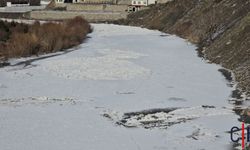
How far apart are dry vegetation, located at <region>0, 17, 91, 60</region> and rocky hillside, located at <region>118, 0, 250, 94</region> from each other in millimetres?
11962

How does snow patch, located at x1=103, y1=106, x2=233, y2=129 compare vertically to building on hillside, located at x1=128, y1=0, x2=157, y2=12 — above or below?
below

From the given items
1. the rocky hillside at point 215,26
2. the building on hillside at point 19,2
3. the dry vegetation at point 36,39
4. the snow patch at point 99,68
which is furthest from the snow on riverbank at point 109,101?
the building on hillside at point 19,2

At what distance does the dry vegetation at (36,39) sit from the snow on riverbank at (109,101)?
3.54 m

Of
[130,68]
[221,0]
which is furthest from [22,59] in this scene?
[221,0]

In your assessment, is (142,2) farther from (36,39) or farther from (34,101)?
(34,101)

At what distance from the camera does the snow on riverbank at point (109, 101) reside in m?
15.5

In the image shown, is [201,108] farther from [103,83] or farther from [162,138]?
[103,83]

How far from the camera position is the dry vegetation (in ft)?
124

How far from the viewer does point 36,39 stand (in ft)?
134

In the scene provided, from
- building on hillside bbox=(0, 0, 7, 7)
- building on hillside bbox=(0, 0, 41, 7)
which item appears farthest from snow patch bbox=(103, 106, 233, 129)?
building on hillside bbox=(0, 0, 7, 7)

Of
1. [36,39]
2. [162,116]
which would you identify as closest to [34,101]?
[162,116]

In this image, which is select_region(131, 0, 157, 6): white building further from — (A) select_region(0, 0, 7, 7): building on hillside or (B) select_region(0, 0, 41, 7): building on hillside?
(A) select_region(0, 0, 7, 7): building on hillside

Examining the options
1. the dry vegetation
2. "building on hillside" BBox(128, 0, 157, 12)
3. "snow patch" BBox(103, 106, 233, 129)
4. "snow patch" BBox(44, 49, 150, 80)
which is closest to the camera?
"snow patch" BBox(103, 106, 233, 129)

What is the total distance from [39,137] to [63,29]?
110ft
